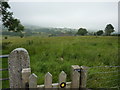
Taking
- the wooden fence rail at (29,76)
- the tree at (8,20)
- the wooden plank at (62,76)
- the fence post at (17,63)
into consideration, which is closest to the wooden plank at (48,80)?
the wooden fence rail at (29,76)

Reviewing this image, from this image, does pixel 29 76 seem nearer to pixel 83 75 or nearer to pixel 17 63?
pixel 17 63

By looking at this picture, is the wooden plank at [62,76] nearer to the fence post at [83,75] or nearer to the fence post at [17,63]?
the fence post at [83,75]

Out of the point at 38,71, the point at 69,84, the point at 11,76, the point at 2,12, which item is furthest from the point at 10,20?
the point at 69,84

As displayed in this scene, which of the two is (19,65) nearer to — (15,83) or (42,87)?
(15,83)

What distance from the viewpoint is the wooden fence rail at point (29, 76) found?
4.87 feet

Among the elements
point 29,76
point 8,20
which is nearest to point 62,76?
point 29,76

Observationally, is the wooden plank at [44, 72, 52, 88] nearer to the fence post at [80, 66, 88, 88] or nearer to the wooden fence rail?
the wooden fence rail

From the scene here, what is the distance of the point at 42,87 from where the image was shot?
5.06ft

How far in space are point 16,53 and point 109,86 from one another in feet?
9.10

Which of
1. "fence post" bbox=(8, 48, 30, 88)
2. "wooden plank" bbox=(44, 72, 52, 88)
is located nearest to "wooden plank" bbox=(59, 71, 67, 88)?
"wooden plank" bbox=(44, 72, 52, 88)

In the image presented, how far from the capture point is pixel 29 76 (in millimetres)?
1485

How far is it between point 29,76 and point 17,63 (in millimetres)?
354

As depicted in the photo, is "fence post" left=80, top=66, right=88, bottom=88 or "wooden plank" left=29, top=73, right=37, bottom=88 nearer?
"wooden plank" left=29, top=73, right=37, bottom=88

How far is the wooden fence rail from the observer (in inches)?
58.4
